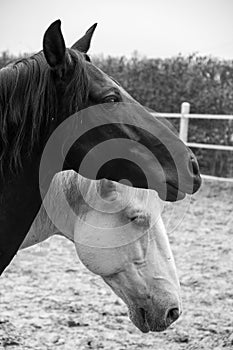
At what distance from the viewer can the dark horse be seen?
1746 mm

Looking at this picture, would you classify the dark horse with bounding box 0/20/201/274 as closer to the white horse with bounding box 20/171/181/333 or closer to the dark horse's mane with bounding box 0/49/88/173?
the dark horse's mane with bounding box 0/49/88/173

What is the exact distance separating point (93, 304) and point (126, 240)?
1697 millimetres

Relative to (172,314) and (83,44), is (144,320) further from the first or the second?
(83,44)

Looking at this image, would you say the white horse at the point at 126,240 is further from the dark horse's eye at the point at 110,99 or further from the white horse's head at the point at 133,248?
the dark horse's eye at the point at 110,99

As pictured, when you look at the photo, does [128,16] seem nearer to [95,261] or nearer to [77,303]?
[77,303]

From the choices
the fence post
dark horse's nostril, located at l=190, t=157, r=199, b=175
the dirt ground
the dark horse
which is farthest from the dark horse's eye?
the fence post

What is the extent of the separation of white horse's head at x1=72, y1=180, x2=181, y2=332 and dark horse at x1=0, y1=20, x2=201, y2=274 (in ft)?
2.33

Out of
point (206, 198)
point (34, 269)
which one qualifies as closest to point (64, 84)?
point (34, 269)

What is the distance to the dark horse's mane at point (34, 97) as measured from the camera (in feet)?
5.72

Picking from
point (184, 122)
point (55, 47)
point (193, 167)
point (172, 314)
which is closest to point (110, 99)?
point (55, 47)

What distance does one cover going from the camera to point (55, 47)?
1.68 meters

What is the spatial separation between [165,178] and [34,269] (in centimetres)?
344

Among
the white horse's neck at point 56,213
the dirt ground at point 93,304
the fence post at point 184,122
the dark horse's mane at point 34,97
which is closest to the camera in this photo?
the dark horse's mane at point 34,97

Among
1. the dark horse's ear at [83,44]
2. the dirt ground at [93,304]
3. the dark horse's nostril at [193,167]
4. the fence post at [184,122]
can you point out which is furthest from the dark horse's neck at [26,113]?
the fence post at [184,122]
